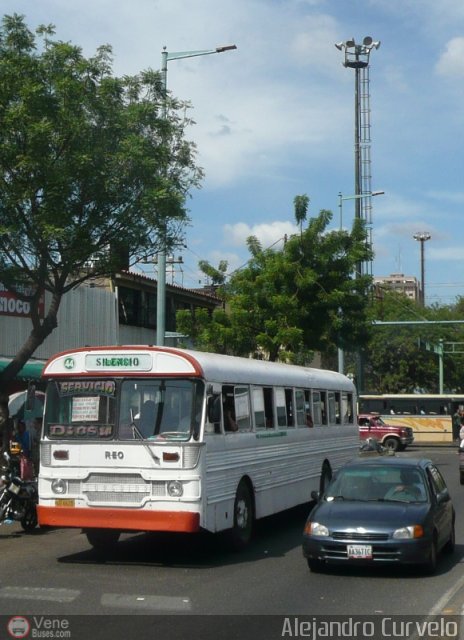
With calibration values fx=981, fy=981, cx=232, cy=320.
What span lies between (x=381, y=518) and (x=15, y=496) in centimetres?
610

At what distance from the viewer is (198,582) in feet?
36.0

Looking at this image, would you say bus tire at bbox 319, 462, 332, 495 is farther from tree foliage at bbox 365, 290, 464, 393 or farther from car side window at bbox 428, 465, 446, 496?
tree foliage at bbox 365, 290, 464, 393

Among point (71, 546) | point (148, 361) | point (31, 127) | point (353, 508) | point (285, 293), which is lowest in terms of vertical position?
point (71, 546)

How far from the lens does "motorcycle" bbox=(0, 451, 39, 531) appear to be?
579 inches

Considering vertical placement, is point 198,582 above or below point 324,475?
below

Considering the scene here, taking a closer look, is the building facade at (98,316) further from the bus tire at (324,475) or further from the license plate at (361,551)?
the license plate at (361,551)

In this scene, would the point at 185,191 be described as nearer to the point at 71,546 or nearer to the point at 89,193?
the point at 89,193

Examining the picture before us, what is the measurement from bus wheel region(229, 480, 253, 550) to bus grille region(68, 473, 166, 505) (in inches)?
66.2

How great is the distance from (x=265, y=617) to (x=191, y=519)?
9.85ft

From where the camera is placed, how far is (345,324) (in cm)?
3225

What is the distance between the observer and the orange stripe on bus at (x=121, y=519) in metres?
11.9

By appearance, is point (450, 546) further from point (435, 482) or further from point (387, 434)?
point (387, 434)

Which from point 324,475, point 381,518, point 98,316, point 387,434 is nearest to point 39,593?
point 381,518

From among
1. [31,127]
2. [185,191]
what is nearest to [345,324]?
[185,191]
